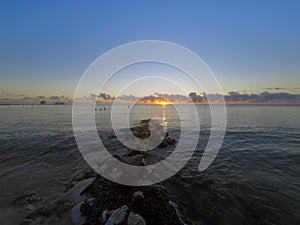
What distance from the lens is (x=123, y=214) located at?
5.63 m

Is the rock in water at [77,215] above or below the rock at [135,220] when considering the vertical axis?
below

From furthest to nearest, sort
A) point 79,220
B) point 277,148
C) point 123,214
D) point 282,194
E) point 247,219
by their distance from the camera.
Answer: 1. point 277,148
2. point 282,194
3. point 247,219
4. point 79,220
5. point 123,214

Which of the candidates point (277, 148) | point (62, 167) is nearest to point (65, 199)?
point (62, 167)

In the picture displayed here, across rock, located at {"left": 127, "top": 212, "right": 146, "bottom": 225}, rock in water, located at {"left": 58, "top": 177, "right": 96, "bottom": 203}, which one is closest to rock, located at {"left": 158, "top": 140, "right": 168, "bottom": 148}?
rock in water, located at {"left": 58, "top": 177, "right": 96, "bottom": 203}

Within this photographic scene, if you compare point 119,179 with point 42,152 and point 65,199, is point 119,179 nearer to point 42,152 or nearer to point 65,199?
point 65,199

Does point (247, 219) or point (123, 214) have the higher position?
point (123, 214)

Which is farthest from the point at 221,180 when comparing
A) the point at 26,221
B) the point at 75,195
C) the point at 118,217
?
the point at 26,221

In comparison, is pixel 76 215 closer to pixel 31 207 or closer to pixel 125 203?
pixel 125 203

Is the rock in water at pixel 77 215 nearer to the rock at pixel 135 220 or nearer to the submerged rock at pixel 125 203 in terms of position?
the submerged rock at pixel 125 203

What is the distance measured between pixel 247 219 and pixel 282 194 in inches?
128

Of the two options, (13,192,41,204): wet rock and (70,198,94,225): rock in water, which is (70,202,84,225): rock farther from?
(13,192,41,204): wet rock

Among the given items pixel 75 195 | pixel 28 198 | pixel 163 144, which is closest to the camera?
pixel 75 195

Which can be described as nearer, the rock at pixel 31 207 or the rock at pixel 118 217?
the rock at pixel 118 217

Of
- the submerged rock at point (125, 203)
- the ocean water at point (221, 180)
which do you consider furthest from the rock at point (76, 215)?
the ocean water at point (221, 180)
